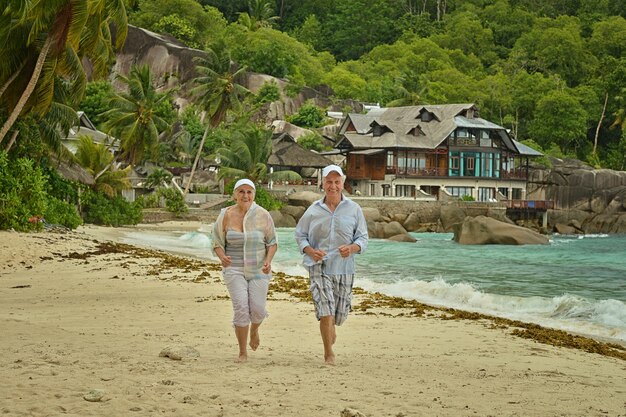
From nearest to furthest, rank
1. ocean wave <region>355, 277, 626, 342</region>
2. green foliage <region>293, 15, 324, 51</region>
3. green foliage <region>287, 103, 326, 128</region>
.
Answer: ocean wave <region>355, 277, 626, 342</region> → green foliage <region>287, 103, 326, 128</region> → green foliage <region>293, 15, 324, 51</region>

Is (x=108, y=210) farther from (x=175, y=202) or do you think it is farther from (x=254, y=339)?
(x=254, y=339)

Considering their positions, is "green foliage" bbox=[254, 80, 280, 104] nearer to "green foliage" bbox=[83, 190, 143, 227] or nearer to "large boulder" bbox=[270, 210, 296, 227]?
"large boulder" bbox=[270, 210, 296, 227]

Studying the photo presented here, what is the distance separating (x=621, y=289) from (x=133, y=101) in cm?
2940

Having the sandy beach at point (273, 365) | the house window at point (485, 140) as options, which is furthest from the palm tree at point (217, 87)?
the sandy beach at point (273, 365)

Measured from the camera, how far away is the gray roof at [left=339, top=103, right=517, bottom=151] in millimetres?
63719

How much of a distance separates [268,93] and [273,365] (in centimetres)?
6885

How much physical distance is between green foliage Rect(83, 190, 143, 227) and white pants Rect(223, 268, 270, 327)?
30.2m

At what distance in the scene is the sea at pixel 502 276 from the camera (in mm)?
13578

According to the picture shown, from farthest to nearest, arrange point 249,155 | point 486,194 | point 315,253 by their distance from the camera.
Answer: point 486,194 → point 249,155 → point 315,253

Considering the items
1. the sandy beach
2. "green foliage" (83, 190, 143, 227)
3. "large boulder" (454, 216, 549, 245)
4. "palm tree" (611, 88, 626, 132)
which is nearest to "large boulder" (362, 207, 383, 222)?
"large boulder" (454, 216, 549, 245)

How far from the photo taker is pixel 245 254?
7441 millimetres

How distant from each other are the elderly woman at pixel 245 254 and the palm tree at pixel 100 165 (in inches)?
1189

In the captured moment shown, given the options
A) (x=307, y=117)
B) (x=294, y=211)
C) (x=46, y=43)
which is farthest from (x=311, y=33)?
(x=46, y=43)

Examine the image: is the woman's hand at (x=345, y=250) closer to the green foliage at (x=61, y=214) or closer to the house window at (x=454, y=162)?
the green foliage at (x=61, y=214)
